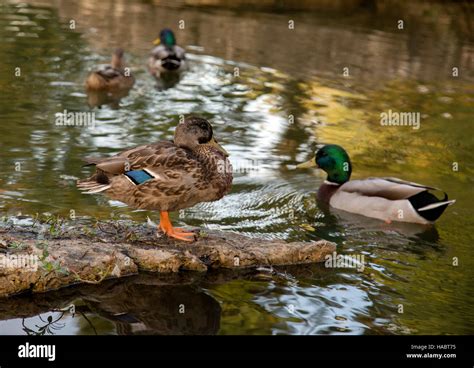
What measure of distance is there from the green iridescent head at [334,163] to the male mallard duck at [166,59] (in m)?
7.01

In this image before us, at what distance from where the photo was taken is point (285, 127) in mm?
14219

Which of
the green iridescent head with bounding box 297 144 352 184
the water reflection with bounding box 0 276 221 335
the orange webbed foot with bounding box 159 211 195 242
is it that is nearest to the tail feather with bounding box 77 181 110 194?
the orange webbed foot with bounding box 159 211 195 242

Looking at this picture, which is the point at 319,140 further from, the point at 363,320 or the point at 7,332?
the point at 7,332

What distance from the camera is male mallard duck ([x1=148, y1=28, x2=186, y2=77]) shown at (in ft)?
58.3

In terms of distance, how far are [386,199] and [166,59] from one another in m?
8.40

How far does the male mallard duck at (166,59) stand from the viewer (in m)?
17.8

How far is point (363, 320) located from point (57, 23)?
16779mm
